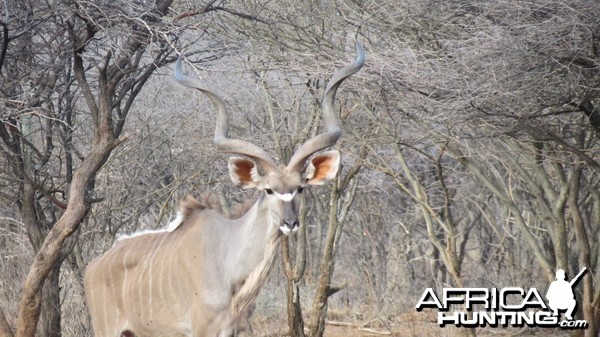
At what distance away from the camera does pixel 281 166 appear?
17.1 ft

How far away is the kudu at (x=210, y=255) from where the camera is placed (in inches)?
205

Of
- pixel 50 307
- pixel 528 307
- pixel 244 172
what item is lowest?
pixel 50 307

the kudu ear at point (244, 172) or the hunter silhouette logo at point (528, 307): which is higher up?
the kudu ear at point (244, 172)

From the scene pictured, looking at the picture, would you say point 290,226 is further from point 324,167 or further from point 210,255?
point 210,255

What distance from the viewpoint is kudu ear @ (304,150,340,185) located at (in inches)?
208

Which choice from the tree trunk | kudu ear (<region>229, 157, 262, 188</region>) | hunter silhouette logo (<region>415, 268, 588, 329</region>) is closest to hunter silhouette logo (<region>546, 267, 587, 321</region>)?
hunter silhouette logo (<region>415, 268, 588, 329</region>)

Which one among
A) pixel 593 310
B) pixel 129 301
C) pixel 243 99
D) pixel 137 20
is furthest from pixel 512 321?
pixel 137 20

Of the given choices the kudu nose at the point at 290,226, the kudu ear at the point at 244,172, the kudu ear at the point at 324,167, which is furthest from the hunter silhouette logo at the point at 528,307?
the kudu nose at the point at 290,226

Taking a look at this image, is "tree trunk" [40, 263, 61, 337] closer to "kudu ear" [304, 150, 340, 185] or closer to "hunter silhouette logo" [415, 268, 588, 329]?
"kudu ear" [304, 150, 340, 185]

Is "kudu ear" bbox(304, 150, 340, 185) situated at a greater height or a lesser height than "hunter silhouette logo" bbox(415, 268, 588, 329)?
greater

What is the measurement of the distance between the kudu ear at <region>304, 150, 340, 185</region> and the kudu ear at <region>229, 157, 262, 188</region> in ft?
0.82

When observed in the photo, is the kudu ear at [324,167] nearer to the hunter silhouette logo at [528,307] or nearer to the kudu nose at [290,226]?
the kudu nose at [290,226]

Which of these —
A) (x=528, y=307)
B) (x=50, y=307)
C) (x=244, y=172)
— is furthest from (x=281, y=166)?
(x=528, y=307)

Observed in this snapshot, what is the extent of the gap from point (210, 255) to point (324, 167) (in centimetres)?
70
